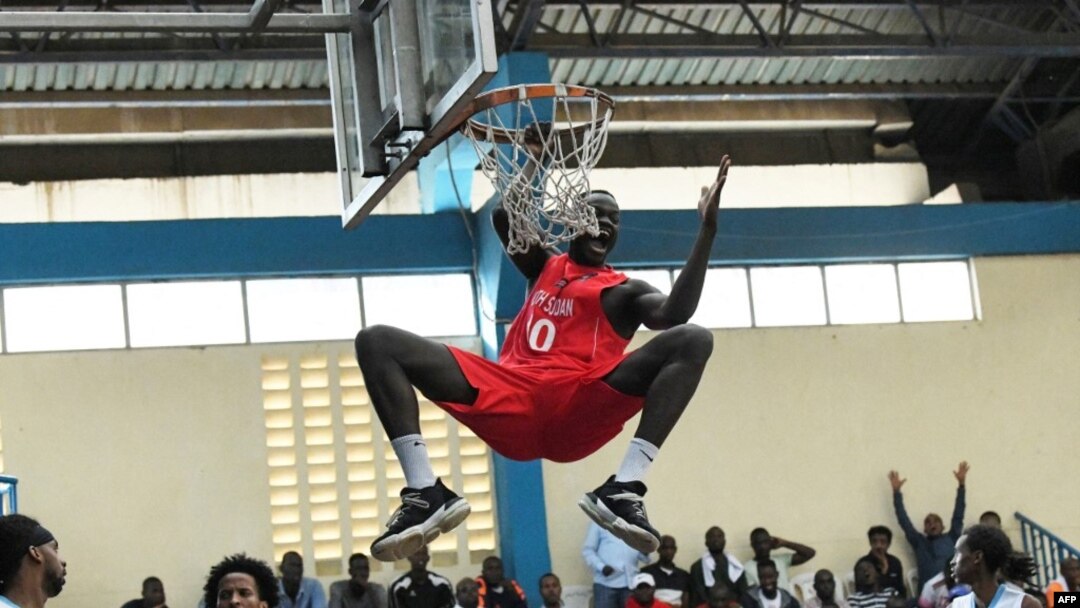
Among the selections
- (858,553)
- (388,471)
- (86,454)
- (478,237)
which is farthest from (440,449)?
(858,553)

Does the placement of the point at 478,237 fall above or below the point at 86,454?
above

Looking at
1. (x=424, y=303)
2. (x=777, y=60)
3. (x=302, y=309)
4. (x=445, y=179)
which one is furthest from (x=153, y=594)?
(x=777, y=60)

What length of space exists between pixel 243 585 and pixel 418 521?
3.17 ft

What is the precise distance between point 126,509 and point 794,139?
8.07 metres

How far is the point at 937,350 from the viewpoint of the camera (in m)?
16.3

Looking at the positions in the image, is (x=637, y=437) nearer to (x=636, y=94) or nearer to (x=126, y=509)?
(x=126, y=509)

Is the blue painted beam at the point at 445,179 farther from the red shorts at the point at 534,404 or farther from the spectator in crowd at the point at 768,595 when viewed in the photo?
the red shorts at the point at 534,404

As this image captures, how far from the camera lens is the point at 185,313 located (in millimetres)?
14711

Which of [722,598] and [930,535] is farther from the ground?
[930,535]

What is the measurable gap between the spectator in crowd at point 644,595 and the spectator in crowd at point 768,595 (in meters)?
0.77

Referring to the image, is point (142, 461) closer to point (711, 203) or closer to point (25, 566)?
point (711, 203)

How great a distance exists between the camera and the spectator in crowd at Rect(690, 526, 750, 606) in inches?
564

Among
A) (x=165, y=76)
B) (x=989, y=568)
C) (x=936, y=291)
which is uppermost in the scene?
(x=165, y=76)

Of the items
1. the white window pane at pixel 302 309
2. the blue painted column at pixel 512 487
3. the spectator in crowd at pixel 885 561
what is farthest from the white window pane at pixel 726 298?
the white window pane at pixel 302 309
